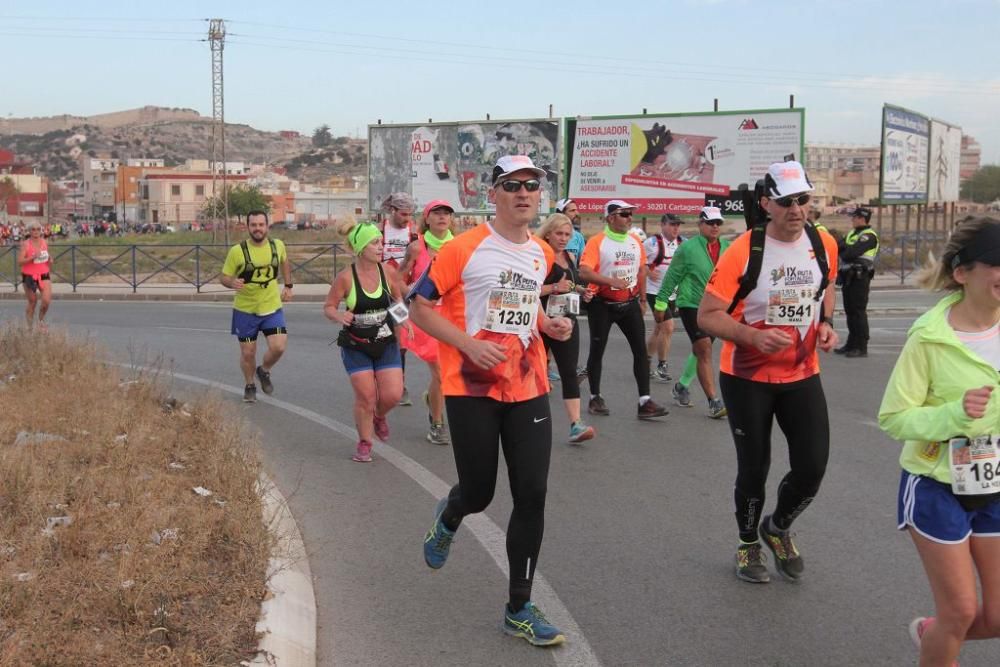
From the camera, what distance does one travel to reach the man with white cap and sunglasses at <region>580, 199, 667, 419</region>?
9.82m

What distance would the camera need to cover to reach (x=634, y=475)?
25.5 ft

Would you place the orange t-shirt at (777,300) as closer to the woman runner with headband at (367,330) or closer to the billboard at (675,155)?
the woman runner with headband at (367,330)

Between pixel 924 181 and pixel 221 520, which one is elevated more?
pixel 924 181

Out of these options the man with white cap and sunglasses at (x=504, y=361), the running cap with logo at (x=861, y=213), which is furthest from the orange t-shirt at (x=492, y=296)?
the running cap with logo at (x=861, y=213)

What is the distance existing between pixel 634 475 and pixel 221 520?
131 inches

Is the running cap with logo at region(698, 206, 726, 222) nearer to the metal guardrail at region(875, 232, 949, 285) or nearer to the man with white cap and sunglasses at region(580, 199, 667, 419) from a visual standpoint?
the man with white cap and sunglasses at region(580, 199, 667, 419)

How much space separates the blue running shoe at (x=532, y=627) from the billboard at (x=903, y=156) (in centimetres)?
3692

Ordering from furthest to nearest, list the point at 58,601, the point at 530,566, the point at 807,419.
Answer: the point at 807,419
the point at 530,566
the point at 58,601

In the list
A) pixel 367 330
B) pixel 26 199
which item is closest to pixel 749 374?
pixel 367 330

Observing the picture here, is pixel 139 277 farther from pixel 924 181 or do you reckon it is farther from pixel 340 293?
pixel 924 181

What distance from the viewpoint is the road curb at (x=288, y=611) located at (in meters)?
4.20

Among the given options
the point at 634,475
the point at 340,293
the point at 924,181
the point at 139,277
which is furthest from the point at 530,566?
the point at 924,181

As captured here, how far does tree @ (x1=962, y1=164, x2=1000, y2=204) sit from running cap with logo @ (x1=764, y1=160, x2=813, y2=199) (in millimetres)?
107282

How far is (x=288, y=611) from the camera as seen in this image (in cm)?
469
